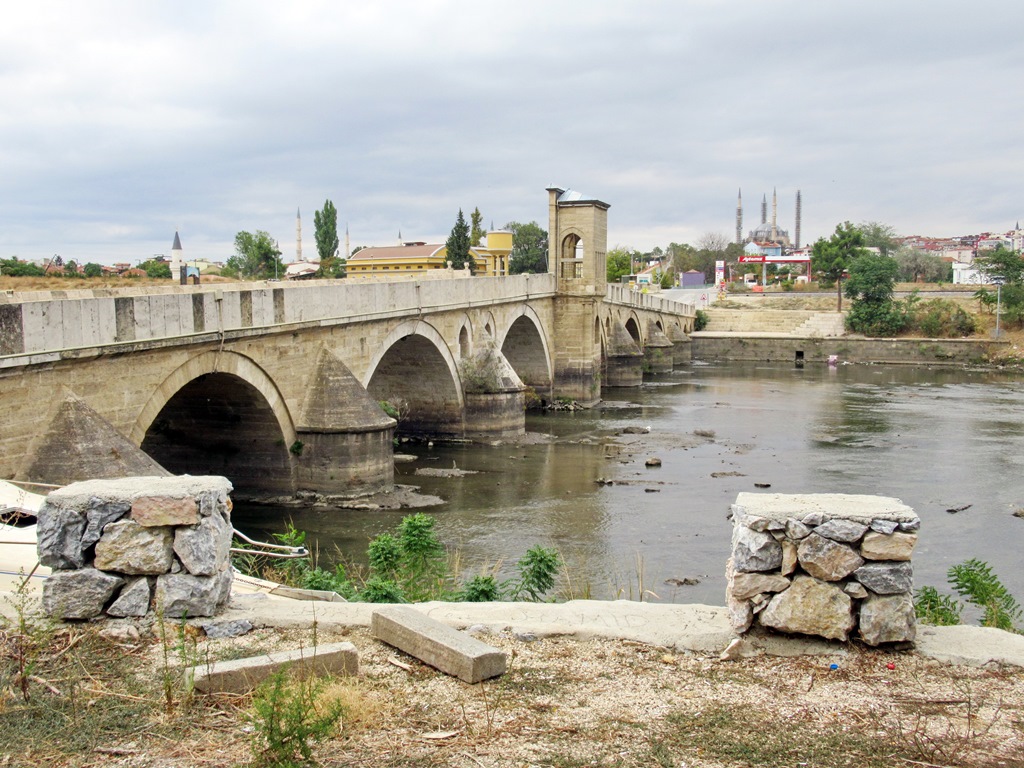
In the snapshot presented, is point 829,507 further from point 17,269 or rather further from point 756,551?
point 17,269

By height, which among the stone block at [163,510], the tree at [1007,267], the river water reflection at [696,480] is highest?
the tree at [1007,267]

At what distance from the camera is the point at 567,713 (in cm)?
383

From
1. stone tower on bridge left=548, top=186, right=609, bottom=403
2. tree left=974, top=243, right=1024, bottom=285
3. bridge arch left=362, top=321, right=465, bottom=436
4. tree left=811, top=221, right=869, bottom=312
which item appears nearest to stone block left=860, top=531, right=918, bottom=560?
bridge arch left=362, top=321, right=465, bottom=436

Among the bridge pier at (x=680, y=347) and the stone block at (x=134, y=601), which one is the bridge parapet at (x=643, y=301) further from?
the stone block at (x=134, y=601)

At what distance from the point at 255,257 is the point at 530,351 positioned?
3297 centimetres

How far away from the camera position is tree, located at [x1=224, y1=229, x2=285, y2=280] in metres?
55.9

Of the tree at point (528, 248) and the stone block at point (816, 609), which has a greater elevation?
the tree at point (528, 248)

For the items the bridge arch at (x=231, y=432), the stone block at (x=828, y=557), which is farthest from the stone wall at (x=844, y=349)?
the stone block at (x=828, y=557)

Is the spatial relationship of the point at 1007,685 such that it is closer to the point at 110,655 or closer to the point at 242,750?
the point at 242,750

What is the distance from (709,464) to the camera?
786 inches

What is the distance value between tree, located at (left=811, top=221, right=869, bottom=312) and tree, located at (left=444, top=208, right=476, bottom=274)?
20.9m

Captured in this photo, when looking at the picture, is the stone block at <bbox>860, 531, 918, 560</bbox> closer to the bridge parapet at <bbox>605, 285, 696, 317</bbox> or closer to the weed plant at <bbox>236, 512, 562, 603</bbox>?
the weed plant at <bbox>236, 512, 562, 603</bbox>

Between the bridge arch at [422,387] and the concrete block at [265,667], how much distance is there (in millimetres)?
17217

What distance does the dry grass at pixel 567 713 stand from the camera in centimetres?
347
